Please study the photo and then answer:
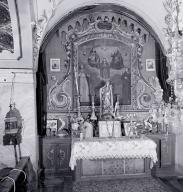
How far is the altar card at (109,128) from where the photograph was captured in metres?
7.84

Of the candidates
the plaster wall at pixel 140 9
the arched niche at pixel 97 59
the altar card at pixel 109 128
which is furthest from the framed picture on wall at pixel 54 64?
the altar card at pixel 109 128

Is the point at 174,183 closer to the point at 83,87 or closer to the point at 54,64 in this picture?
the point at 83,87

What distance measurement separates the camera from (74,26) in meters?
8.52

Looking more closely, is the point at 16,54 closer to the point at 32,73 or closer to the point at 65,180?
the point at 32,73

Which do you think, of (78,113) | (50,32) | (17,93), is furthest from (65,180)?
(50,32)

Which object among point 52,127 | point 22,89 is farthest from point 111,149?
point 22,89

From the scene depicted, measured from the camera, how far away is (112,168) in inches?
284

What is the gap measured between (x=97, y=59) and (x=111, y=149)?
2.88 meters

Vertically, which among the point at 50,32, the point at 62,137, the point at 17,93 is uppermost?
the point at 50,32

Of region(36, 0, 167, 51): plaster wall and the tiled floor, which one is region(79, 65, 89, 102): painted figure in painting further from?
the tiled floor

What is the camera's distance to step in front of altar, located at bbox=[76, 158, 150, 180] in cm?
712

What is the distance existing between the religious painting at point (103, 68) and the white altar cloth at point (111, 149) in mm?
1702

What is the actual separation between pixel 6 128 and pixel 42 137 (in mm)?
1553

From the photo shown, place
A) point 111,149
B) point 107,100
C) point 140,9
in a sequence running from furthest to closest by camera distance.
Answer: point 107,100 < point 140,9 < point 111,149
